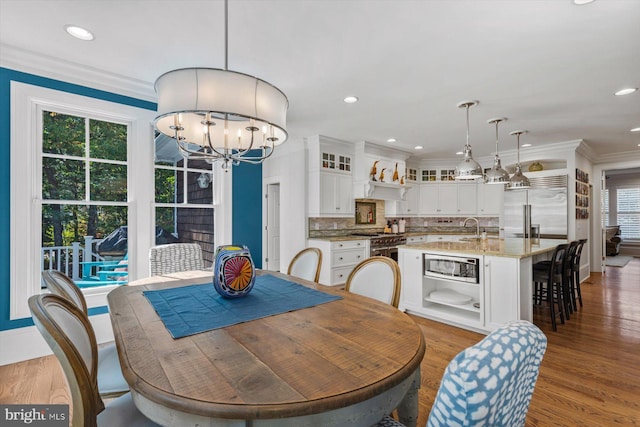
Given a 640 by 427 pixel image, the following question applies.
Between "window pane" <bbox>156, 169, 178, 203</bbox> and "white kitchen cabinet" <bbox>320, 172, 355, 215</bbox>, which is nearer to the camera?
"window pane" <bbox>156, 169, 178, 203</bbox>

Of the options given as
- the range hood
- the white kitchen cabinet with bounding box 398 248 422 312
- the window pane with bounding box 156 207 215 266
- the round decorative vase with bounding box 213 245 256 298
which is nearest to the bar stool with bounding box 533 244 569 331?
the white kitchen cabinet with bounding box 398 248 422 312

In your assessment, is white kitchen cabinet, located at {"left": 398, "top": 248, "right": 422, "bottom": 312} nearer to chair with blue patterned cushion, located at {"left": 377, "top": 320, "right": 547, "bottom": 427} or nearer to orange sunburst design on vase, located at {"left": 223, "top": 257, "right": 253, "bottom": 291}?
orange sunburst design on vase, located at {"left": 223, "top": 257, "right": 253, "bottom": 291}

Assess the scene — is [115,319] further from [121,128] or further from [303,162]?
[303,162]

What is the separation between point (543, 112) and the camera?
13.0 ft

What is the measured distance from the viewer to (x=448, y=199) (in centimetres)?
727

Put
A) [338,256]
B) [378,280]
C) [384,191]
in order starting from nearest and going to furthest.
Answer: [378,280]
[338,256]
[384,191]

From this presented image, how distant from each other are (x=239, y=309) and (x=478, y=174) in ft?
11.1

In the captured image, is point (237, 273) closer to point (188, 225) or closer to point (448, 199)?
point (188, 225)

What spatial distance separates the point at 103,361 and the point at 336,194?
14.2 ft

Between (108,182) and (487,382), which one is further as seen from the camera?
(108,182)

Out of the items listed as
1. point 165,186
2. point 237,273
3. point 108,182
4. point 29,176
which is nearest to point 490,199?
point 165,186

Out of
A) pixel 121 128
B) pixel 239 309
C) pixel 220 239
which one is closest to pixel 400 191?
pixel 220 239

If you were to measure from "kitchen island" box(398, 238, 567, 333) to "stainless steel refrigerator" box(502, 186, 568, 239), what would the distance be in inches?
97.7

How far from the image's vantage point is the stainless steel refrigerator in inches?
220
